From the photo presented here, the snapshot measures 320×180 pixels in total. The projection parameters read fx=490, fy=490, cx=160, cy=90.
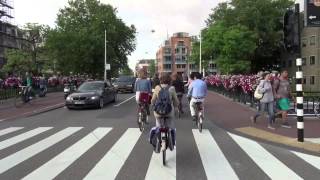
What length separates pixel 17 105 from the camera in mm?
25297

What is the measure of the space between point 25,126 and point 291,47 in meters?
8.76

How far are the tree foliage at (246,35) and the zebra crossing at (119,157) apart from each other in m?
55.4

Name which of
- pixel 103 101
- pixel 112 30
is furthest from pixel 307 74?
pixel 103 101

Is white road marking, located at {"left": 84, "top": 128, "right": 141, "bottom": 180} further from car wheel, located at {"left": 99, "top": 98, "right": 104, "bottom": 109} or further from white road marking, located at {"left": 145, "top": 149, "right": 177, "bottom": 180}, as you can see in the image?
car wheel, located at {"left": 99, "top": 98, "right": 104, "bottom": 109}

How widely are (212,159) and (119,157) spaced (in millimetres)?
1831

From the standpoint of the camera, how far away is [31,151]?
34.7 ft

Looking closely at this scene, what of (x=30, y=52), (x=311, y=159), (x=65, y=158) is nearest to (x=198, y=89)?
(x=311, y=159)

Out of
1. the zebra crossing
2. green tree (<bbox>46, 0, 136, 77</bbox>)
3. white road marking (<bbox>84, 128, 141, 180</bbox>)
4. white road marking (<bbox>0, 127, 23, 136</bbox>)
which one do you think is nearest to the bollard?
the zebra crossing

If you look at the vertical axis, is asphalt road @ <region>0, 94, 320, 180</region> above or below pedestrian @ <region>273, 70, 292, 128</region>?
below

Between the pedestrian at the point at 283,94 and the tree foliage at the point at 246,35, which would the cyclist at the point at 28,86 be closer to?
the pedestrian at the point at 283,94

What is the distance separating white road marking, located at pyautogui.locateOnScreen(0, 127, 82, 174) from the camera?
9055 mm

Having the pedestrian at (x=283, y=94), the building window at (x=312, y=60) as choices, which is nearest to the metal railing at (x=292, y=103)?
the pedestrian at (x=283, y=94)

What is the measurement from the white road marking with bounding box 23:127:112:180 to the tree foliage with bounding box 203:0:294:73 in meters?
56.3

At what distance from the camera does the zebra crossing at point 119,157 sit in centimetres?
816
